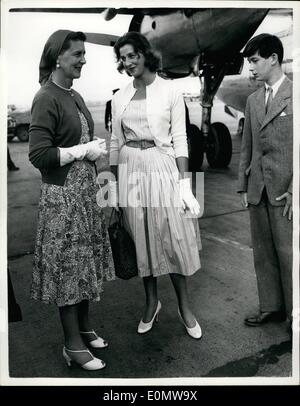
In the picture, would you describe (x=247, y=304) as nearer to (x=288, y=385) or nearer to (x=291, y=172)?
(x=288, y=385)

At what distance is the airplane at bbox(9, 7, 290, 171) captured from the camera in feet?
13.0

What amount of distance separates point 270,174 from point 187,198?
442 mm

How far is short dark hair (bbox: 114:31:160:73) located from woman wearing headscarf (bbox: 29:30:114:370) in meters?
0.26

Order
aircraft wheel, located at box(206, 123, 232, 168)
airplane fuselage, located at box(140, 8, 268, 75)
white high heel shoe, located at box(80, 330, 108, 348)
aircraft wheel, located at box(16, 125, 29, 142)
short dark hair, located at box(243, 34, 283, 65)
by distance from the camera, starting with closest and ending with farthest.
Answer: short dark hair, located at box(243, 34, 283, 65), white high heel shoe, located at box(80, 330, 108, 348), aircraft wheel, located at box(16, 125, 29, 142), airplane fuselage, located at box(140, 8, 268, 75), aircraft wheel, located at box(206, 123, 232, 168)

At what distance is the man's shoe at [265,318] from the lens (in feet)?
7.67

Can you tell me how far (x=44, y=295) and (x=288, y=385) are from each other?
1242 mm

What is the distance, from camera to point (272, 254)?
2.25 meters

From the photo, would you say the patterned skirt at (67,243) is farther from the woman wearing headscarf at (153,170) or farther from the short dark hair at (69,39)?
the short dark hair at (69,39)

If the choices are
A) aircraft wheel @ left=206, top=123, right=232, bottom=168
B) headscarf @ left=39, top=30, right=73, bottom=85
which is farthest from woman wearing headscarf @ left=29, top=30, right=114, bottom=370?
aircraft wheel @ left=206, top=123, right=232, bottom=168

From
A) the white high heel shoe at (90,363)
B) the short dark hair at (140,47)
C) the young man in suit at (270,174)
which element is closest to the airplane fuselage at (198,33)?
the young man in suit at (270,174)

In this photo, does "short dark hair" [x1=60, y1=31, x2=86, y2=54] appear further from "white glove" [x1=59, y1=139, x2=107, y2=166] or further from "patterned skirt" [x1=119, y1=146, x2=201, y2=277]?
"patterned skirt" [x1=119, y1=146, x2=201, y2=277]

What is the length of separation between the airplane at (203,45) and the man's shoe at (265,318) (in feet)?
8.16

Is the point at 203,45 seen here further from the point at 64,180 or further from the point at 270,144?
the point at 64,180
